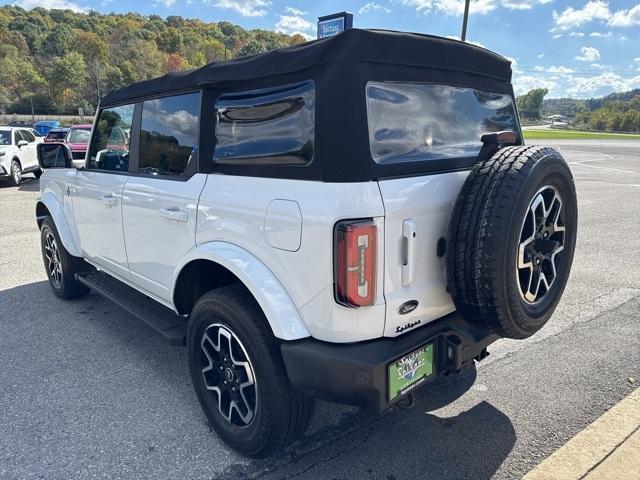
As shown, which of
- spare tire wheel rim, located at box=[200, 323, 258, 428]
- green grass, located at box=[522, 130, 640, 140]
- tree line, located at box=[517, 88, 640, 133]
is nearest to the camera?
spare tire wheel rim, located at box=[200, 323, 258, 428]

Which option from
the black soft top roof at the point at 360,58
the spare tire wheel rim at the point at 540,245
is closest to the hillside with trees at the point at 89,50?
the black soft top roof at the point at 360,58

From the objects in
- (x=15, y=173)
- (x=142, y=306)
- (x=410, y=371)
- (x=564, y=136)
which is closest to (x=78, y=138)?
(x=15, y=173)

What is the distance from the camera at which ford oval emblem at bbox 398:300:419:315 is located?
2131 millimetres

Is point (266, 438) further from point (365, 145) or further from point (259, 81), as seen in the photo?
point (259, 81)

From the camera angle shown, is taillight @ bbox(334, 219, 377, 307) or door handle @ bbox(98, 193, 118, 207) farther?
door handle @ bbox(98, 193, 118, 207)

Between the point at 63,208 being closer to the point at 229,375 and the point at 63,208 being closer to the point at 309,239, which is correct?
the point at 229,375

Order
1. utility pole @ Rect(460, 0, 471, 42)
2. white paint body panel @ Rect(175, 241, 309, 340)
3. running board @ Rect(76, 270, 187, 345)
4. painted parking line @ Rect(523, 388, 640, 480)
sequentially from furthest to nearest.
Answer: utility pole @ Rect(460, 0, 471, 42), running board @ Rect(76, 270, 187, 345), painted parking line @ Rect(523, 388, 640, 480), white paint body panel @ Rect(175, 241, 309, 340)

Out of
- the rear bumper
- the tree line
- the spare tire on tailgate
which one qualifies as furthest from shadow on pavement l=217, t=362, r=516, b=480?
the tree line

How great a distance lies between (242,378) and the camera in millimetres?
2432

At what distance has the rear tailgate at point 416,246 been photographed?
2.02 meters

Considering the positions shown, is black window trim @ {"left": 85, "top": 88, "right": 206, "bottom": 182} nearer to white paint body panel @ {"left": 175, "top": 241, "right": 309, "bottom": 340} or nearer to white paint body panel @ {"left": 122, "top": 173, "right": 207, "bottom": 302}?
white paint body panel @ {"left": 122, "top": 173, "right": 207, "bottom": 302}

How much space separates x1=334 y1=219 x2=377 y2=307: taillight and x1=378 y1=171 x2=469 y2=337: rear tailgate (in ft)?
0.27

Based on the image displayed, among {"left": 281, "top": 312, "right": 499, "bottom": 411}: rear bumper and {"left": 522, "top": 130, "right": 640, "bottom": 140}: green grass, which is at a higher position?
{"left": 281, "top": 312, "right": 499, "bottom": 411}: rear bumper

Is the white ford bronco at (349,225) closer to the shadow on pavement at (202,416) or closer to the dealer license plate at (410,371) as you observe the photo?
the dealer license plate at (410,371)
